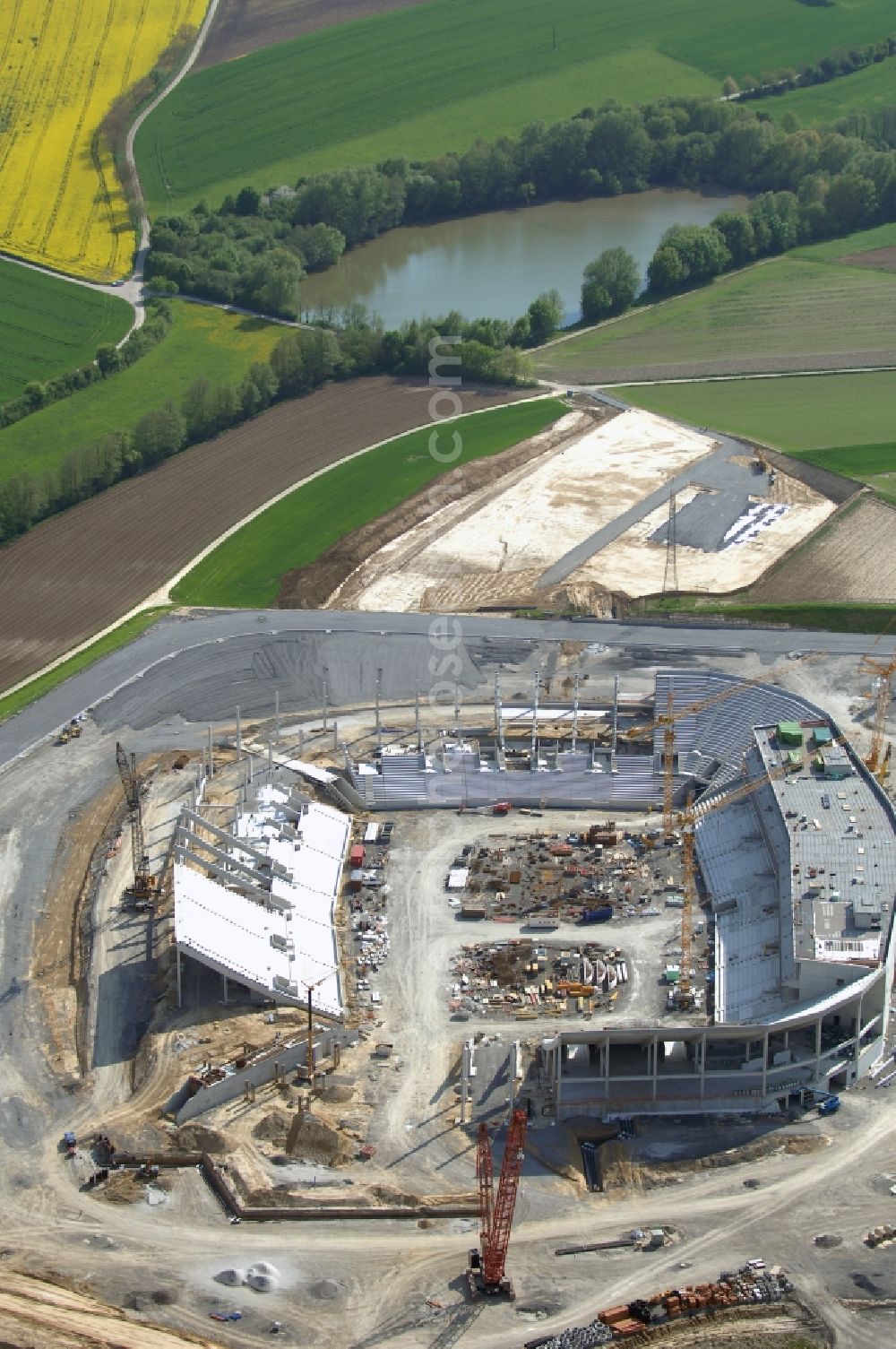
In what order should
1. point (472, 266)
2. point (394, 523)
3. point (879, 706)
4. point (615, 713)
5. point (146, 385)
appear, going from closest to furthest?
point (879, 706) → point (615, 713) → point (394, 523) → point (146, 385) → point (472, 266)

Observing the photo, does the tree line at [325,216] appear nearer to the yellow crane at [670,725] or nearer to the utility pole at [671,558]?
the utility pole at [671,558]

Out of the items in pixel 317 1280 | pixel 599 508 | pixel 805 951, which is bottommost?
pixel 317 1280

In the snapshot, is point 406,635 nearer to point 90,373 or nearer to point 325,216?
point 90,373

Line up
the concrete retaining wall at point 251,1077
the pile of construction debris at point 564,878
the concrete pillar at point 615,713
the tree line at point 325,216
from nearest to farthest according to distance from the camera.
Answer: the concrete retaining wall at point 251,1077, the pile of construction debris at point 564,878, the concrete pillar at point 615,713, the tree line at point 325,216

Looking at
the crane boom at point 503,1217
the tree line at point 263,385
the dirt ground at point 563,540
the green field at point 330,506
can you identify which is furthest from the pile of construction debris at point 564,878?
the tree line at point 263,385

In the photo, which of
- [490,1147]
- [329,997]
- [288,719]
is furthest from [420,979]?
[288,719]

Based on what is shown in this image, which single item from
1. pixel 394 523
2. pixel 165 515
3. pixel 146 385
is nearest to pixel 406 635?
pixel 394 523

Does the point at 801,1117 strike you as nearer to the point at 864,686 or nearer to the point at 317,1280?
→ the point at 317,1280
